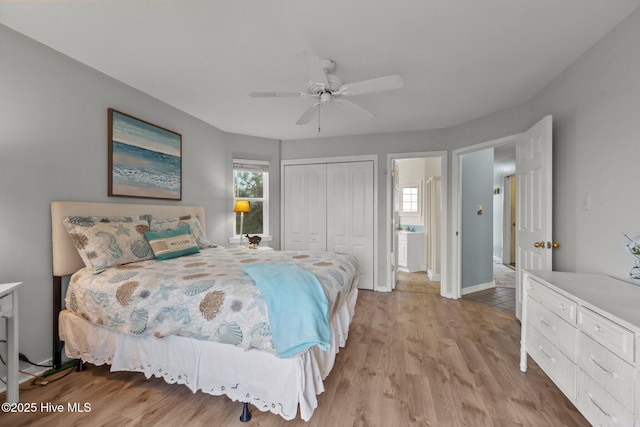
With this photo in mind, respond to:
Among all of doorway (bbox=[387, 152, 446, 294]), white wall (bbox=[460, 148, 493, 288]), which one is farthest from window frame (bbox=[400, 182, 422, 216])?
white wall (bbox=[460, 148, 493, 288])

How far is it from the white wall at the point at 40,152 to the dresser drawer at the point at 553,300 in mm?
3552

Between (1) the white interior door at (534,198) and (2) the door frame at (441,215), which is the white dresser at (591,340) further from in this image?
(2) the door frame at (441,215)

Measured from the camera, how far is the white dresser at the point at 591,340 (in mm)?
1114

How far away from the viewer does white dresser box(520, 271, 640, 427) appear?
3.66 ft

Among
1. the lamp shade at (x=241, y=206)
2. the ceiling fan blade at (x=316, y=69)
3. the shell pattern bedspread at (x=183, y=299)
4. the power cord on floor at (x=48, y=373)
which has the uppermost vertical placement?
the ceiling fan blade at (x=316, y=69)

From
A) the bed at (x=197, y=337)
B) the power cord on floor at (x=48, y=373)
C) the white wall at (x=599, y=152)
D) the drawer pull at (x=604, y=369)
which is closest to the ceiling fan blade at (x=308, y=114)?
the bed at (x=197, y=337)

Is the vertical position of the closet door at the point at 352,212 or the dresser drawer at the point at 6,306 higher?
the closet door at the point at 352,212

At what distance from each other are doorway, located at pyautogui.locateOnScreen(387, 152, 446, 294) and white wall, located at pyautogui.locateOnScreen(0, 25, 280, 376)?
3617 mm

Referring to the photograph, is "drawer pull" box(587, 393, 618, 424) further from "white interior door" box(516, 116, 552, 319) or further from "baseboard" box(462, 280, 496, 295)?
"baseboard" box(462, 280, 496, 295)

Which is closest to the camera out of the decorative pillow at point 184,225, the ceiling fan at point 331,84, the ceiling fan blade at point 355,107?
the ceiling fan at point 331,84

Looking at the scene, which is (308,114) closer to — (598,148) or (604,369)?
(598,148)

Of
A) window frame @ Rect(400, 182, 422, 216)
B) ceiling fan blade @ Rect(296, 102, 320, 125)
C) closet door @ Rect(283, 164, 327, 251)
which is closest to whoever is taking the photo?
ceiling fan blade @ Rect(296, 102, 320, 125)

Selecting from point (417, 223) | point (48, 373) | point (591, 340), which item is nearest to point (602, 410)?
point (591, 340)

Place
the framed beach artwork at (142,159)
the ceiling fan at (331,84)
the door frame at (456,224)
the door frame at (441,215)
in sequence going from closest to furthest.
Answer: the ceiling fan at (331,84)
the framed beach artwork at (142,159)
the door frame at (456,224)
the door frame at (441,215)
